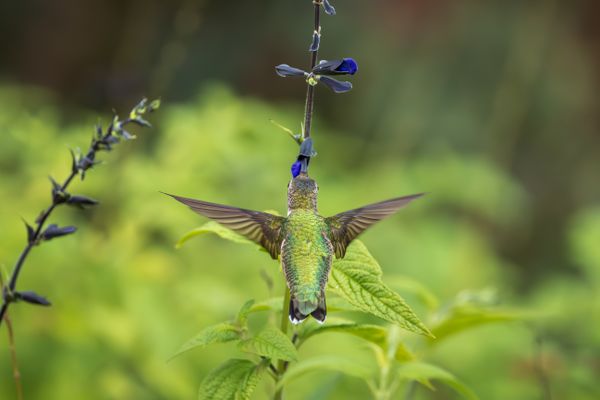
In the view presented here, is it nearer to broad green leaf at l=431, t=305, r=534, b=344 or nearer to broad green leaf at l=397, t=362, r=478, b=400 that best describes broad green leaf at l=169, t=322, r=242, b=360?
broad green leaf at l=397, t=362, r=478, b=400

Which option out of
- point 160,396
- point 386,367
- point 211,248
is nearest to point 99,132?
point 386,367

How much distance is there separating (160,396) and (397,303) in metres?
2.14

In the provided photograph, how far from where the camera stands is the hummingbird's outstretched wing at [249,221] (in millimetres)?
1288

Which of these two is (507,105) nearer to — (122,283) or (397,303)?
(122,283)

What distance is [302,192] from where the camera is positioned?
144 cm

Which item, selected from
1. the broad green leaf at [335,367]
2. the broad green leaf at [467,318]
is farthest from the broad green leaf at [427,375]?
the broad green leaf at [467,318]

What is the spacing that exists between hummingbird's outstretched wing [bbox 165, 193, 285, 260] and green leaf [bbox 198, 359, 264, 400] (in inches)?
8.0

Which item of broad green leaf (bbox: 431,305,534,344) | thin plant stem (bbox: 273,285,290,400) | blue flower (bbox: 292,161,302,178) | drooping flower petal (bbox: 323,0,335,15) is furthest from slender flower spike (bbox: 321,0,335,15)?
broad green leaf (bbox: 431,305,534,344)

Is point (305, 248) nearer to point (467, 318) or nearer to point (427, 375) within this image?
point (427, 375)

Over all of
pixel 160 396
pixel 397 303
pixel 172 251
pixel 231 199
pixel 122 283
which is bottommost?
pixel 397 303

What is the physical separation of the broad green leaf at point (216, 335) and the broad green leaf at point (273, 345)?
0.12 feet

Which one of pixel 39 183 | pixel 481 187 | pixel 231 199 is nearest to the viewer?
pixel 39 183

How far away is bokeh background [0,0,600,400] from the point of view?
3.03 meters

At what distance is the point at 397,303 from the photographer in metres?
1.31
